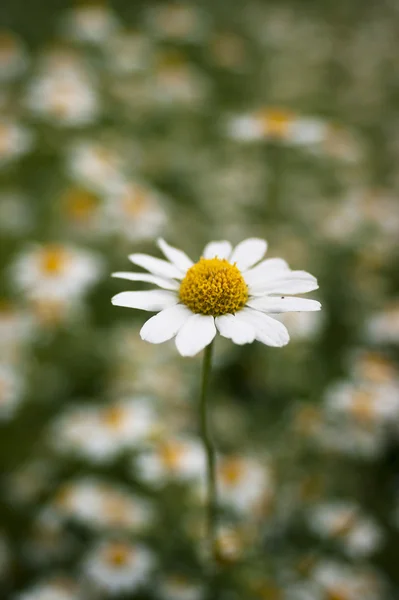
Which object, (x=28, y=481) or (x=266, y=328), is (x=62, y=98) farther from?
(x=266, y=328)

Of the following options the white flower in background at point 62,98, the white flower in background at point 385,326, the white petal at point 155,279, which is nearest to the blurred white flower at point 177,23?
the white flower in background at point 62,98

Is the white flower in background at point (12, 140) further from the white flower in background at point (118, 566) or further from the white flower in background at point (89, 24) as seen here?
the white flower in background at point (118, 566)

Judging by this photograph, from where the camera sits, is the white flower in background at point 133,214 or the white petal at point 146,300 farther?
the white flower in background at point 133,214

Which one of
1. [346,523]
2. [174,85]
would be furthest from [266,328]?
[174,85]

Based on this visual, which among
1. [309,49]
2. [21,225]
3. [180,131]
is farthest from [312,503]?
[309,49]

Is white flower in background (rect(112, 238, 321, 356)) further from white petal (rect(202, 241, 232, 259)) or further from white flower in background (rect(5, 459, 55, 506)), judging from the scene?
white flower in background (rect(5, 459, 55, 506))

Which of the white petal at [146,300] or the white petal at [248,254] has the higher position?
the white petal at [248,254]

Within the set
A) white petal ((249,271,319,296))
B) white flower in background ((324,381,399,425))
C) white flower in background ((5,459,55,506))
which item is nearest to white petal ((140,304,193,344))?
white petal ((249,271,319,296))
